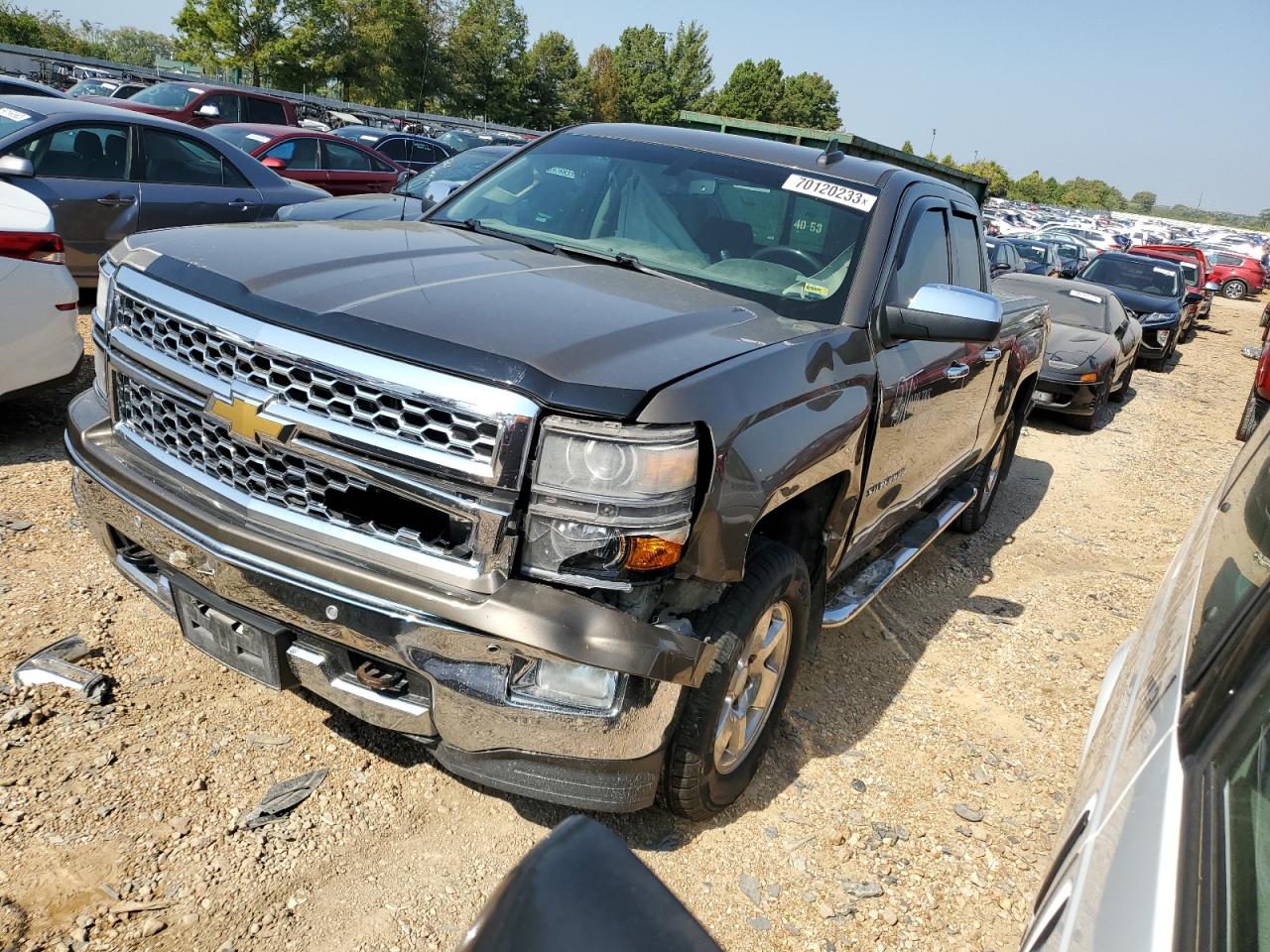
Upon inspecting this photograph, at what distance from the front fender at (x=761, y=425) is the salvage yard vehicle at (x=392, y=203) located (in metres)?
1.98

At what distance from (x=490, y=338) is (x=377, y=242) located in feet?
3.39

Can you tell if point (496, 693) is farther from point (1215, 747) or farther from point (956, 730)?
point (956, 730)

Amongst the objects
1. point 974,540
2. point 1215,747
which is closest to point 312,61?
point 974,540

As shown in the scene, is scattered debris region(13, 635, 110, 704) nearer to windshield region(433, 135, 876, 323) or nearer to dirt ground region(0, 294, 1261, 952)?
dirt ground region(0, 294, 1261, 952)

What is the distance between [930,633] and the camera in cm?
482

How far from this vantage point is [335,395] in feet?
7.72

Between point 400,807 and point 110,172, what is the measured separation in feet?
→ 21.4

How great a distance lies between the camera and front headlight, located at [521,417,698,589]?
7.34ft

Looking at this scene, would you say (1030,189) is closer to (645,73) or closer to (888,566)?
(645,73)

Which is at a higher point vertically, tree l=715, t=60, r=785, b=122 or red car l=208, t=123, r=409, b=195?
tree l=715, t=60, r=785, b=122

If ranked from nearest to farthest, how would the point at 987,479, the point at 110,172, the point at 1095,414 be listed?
1. the point at 987,479
2. the point at 110,172
3. the point at 1095,414

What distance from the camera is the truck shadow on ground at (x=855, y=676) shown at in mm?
3047

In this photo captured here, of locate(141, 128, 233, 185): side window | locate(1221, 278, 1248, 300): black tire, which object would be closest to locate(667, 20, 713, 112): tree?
locate(1221, 278, 1248, 300): black tire

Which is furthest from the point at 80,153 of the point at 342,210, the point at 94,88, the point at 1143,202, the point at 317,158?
the point at 1143,202
